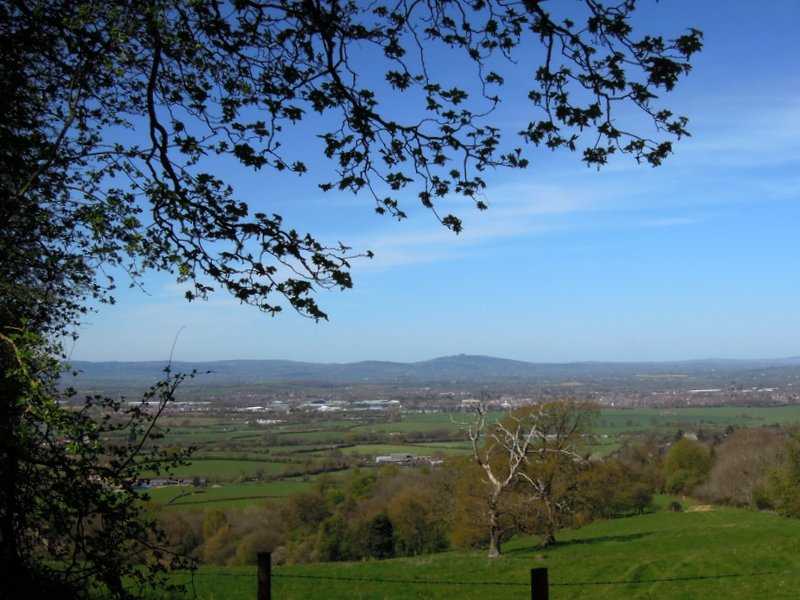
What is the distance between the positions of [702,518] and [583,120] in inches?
1229

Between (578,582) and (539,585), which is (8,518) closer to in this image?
(539,585)

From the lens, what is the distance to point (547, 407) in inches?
1090

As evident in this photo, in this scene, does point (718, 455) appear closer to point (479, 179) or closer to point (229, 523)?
point (229, 523)

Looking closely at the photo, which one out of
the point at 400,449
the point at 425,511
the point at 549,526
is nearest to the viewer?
the point at 549,526

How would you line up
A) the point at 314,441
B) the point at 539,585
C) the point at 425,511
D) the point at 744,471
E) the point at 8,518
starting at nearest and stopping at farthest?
the point at 8,518, the point at 539,585, the point at 425,511, the point at 744,471, the point at 314,441

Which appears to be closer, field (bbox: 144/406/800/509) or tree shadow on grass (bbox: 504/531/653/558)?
tree shadow on grass (bbox: 504/531/653/558)

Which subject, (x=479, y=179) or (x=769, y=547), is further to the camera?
(x=769, y=547)

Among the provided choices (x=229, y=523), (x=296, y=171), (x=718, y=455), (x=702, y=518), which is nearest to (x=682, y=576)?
(x=296, y=171)

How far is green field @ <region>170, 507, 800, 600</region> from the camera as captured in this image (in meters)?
14.3

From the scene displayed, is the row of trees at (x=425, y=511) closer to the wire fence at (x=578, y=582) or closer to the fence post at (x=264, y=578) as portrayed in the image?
the wire fence at (x=578, y=582)

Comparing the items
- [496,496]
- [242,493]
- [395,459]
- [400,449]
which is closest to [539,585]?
[496,496]

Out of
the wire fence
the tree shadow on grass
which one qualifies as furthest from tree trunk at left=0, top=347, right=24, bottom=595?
the tree shadow on grass

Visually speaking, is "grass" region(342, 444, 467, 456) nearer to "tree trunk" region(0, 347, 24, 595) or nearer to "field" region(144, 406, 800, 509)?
"field" region(144, 406, 800, 509)

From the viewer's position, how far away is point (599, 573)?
1680cm
